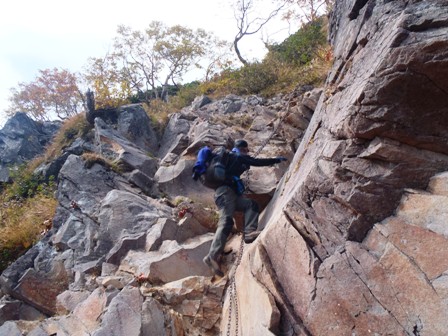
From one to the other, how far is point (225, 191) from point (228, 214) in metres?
0.47

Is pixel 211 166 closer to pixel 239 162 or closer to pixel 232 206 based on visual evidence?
pixel 239 162

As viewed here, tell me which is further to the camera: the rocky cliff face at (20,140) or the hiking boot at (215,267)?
the rocky cliff face at (20,140)

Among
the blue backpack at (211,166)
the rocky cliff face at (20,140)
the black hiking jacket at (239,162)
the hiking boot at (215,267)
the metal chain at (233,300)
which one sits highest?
the rocky cliff face at (20,140)

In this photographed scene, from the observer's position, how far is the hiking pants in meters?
7.04

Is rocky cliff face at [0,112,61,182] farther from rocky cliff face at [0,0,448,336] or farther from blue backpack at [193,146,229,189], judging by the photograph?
blue backpack at [193,146,229,189]

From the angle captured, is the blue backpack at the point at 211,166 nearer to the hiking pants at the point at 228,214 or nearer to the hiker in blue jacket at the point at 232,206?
the hiker in blue jacket at the point at 232,206

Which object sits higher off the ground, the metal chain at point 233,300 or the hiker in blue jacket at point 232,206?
the hiker in blue jacket at point 232,206

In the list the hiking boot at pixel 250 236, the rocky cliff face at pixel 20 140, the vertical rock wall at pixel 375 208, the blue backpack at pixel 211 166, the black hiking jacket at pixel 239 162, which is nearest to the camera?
the vertical rock wall at pixel 375 208

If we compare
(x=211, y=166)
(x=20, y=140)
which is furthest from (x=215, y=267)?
(x=20, y=140)

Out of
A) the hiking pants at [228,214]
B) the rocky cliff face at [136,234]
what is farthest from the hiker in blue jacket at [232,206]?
the rocky cliff face at [136,234]

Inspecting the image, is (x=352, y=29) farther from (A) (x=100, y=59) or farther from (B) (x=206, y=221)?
(A) (x=100, y=59)

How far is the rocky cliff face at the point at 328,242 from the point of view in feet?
13.7

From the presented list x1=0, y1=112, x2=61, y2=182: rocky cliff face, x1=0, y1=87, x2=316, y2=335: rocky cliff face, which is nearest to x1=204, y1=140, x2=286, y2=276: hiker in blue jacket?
x1=0, y1=87, x2=316, y2=335: rocky cliff face

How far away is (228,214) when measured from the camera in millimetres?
7340
